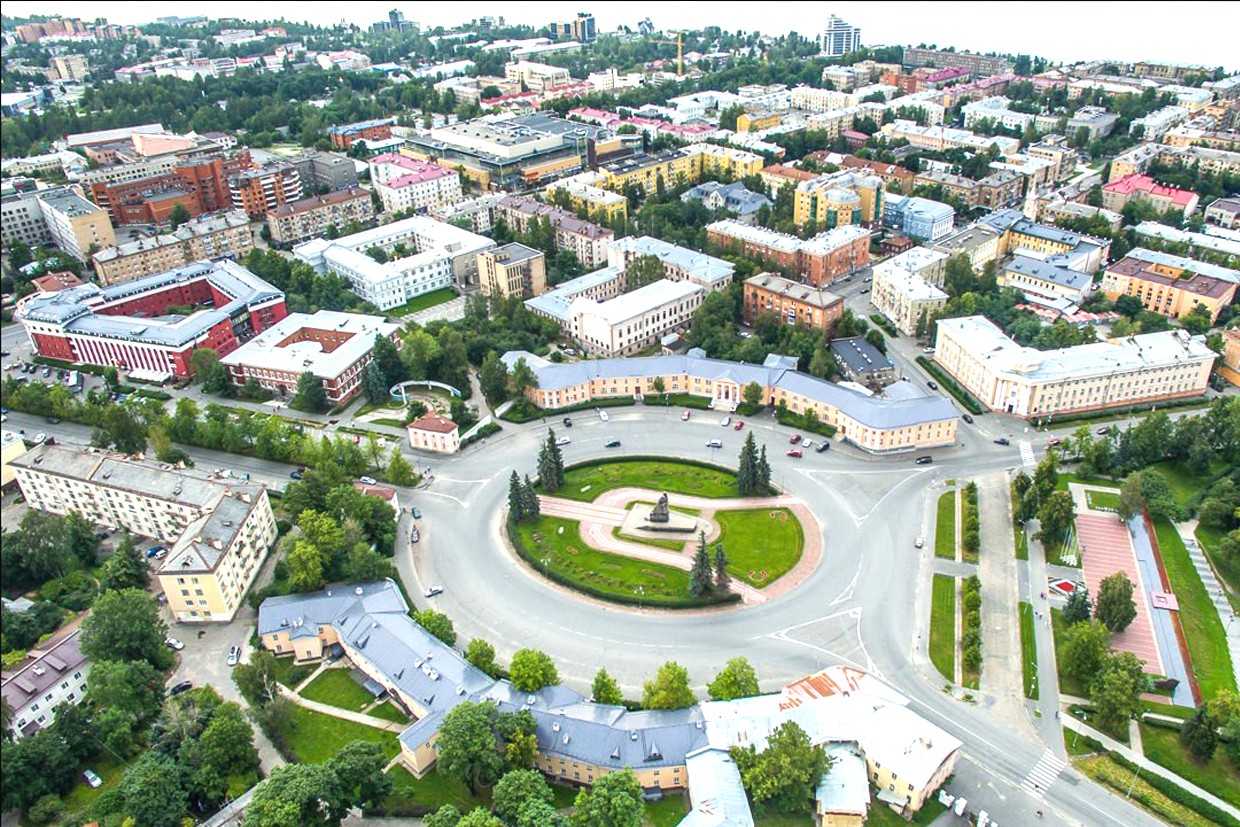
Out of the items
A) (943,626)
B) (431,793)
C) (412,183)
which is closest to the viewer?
(431,793)

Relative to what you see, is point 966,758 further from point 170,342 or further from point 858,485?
point 170,342

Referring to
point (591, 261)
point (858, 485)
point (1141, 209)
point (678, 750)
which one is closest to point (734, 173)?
point (591, 261)

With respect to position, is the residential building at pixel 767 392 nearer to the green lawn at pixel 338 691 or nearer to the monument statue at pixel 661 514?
the monument statue at pixel 661 514

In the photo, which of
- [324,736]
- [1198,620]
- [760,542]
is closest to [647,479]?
[760,542]

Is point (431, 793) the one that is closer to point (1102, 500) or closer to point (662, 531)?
point (662, 531)

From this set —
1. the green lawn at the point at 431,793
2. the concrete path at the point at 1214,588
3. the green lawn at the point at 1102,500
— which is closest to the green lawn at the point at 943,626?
the concrete path at the point at 1214,588

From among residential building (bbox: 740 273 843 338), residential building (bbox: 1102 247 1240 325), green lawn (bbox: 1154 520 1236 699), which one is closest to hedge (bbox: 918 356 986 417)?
residential building (bbox: 740 273 843 338)

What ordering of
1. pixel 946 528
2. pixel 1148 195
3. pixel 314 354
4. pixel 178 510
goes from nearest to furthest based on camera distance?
pixel 178 510 → pixel 946 528 → pixel 314 354 → pixel 1148 195

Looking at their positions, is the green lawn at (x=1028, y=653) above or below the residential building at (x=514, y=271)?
below
